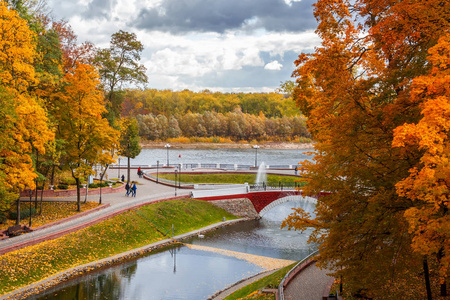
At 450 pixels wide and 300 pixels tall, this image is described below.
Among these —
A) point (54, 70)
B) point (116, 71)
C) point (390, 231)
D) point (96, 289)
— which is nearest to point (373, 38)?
point (390, 231)

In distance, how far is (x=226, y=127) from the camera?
134 m

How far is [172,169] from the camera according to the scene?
55.8 m

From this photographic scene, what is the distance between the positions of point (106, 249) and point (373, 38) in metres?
22.4

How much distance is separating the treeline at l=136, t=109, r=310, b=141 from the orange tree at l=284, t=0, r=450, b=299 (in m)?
112

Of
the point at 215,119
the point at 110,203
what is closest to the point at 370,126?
the point at 110,203

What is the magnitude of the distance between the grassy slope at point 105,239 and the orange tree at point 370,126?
647 inches

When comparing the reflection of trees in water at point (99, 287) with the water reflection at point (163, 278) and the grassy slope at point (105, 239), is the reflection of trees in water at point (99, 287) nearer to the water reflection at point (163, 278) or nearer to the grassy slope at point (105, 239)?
the water reflection at point (163, 278)

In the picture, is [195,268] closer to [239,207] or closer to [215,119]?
[239,207]

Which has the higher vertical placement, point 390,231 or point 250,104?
point 250,104

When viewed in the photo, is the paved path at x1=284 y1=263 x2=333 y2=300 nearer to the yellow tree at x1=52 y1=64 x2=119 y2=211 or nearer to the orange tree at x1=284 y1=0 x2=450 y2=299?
the orange tree at x1=284 y1=0 x2=450 y2=299

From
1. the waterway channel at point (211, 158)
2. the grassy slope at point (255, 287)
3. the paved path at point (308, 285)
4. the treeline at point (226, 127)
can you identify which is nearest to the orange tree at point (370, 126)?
the paved path at point (308, 285)

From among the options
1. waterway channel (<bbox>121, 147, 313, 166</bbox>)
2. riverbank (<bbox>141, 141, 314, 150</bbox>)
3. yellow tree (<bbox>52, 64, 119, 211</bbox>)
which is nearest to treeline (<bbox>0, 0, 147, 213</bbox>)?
yellow tree (<bbox>52, 64, 119, 211</bbox>)

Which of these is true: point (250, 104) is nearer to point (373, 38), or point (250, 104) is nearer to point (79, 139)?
point (79, 139)

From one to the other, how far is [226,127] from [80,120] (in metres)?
104
